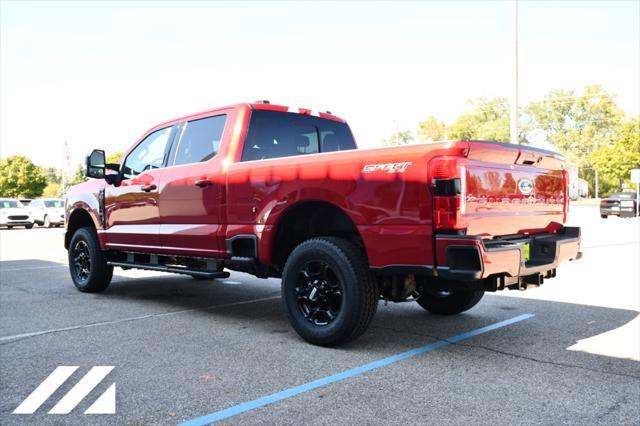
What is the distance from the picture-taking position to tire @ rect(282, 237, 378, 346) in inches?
170

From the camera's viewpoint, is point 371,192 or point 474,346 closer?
point 371,192

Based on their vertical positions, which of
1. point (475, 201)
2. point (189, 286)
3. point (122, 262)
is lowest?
point (189, 286)

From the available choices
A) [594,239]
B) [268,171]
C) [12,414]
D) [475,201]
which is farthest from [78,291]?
[594,239]

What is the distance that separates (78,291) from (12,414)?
15.6 feet

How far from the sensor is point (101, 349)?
15.0 ft

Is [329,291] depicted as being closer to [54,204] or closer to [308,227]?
[308,227]

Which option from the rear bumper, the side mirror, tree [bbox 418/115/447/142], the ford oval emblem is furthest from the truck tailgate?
tree [bbox 418/115/447/142]

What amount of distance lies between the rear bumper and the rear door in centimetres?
244

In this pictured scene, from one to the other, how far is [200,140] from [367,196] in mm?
2483

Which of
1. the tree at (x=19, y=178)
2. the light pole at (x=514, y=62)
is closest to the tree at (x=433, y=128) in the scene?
the tree at (x=19, y=178)

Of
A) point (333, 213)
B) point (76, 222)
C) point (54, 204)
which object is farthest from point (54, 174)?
point (333, 213)

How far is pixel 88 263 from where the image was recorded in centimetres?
761

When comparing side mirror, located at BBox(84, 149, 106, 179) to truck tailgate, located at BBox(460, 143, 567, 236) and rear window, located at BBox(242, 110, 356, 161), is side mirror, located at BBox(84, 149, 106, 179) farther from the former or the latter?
truck tailgate, located at BBox(460, 143, 567, 236)

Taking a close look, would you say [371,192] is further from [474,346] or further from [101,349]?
[101,349]
